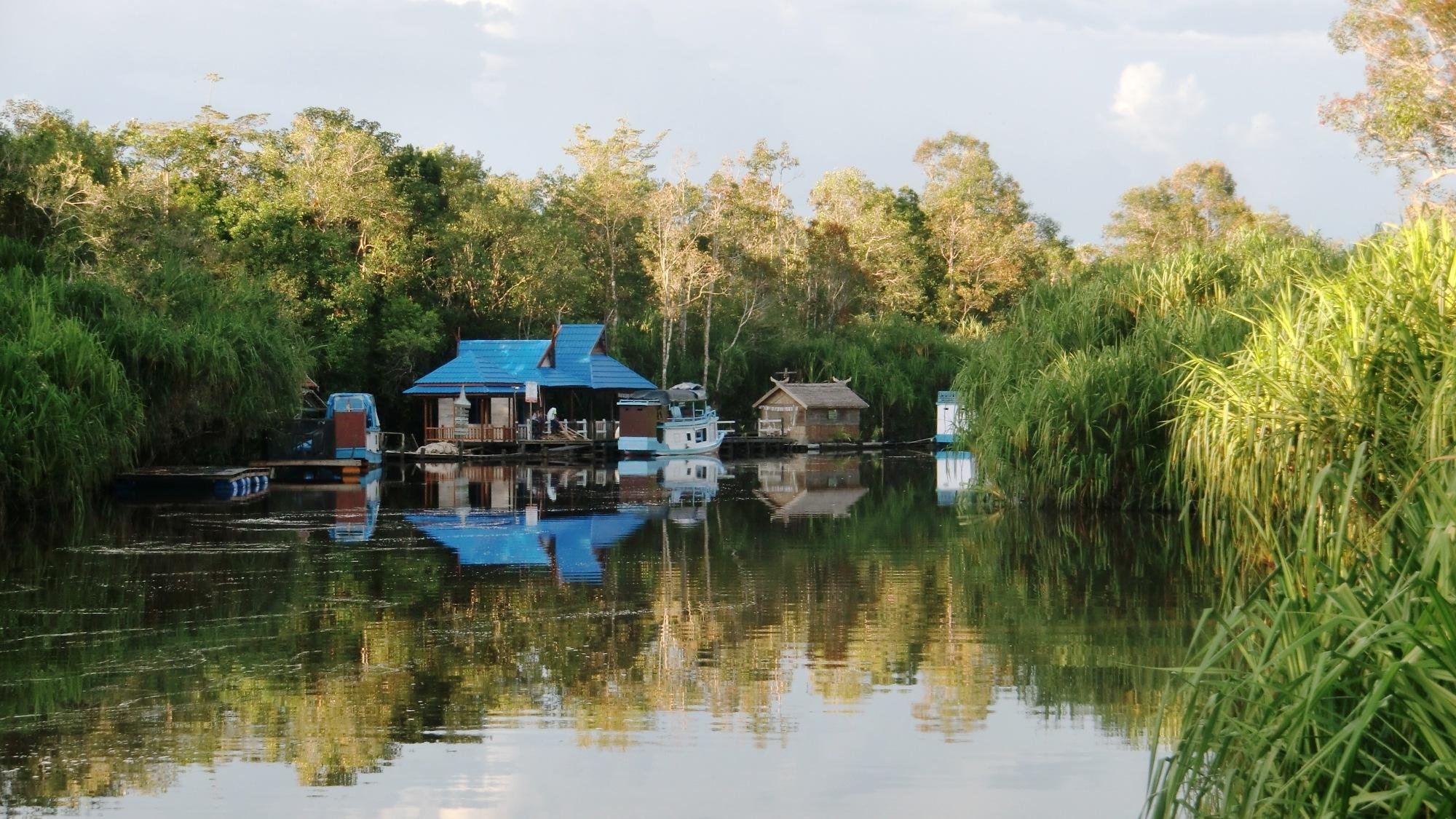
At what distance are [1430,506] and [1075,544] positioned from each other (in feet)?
43.4

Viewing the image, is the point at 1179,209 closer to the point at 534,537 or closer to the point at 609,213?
the point at 609,213

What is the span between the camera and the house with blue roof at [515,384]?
1796 inches

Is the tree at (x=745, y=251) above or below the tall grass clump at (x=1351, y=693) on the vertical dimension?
above

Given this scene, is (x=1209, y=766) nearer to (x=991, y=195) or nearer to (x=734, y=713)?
(x=734, y=713)

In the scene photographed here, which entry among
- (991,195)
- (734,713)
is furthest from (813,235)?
(734,713)

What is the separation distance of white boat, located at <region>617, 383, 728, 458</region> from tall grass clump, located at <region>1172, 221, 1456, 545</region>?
34.4 m

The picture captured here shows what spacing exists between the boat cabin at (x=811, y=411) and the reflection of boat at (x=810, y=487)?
7521mm

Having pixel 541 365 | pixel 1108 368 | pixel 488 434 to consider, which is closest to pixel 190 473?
pixel 1108 368

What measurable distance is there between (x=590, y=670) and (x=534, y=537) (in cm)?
1016

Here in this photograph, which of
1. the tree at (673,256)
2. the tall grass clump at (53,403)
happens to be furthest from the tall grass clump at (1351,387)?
Answer: the tree at (673,256)

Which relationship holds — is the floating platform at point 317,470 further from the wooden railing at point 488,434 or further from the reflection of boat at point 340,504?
the wooden railing at point 488,434

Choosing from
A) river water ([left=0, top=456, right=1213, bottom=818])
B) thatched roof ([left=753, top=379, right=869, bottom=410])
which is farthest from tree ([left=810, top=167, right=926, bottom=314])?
river water ([left=0, top=456, right=1213, bottom=818])

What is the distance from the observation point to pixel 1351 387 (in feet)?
32.8

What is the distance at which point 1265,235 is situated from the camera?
23.5 m
